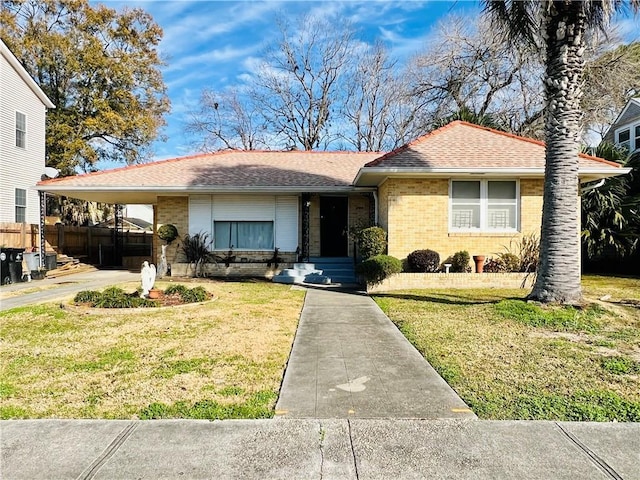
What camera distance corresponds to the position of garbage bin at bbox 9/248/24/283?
14305 mm

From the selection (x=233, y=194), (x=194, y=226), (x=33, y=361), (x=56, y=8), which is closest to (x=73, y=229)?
(x=194, y=226)

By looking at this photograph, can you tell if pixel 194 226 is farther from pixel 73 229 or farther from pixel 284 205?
pixel 73 229

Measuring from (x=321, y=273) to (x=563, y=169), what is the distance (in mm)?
8620

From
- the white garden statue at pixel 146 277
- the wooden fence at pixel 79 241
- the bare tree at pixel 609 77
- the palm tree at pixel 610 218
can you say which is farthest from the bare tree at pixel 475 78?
the white garden statue at pixel 146 277

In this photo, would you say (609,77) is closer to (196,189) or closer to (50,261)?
(196,189)

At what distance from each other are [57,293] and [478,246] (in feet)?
39.8

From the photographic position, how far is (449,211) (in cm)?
1336

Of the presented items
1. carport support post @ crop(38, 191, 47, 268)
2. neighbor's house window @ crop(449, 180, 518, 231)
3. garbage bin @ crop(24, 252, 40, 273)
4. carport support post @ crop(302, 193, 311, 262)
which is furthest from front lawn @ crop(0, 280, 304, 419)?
carport support post @ crop(38, 191, 47, 268)

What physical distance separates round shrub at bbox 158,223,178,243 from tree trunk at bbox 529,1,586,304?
40.8ft

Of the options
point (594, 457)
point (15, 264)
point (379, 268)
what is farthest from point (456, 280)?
point (15, 264)

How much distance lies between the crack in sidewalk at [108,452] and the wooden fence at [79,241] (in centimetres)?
1554

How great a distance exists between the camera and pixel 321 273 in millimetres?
15305

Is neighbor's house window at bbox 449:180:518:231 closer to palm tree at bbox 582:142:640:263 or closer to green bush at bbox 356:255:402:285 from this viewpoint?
green bush at bbox 356:255:402:285

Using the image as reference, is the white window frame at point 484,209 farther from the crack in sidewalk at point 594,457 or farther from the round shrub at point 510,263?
the crack in sidewalk at point 594,457
